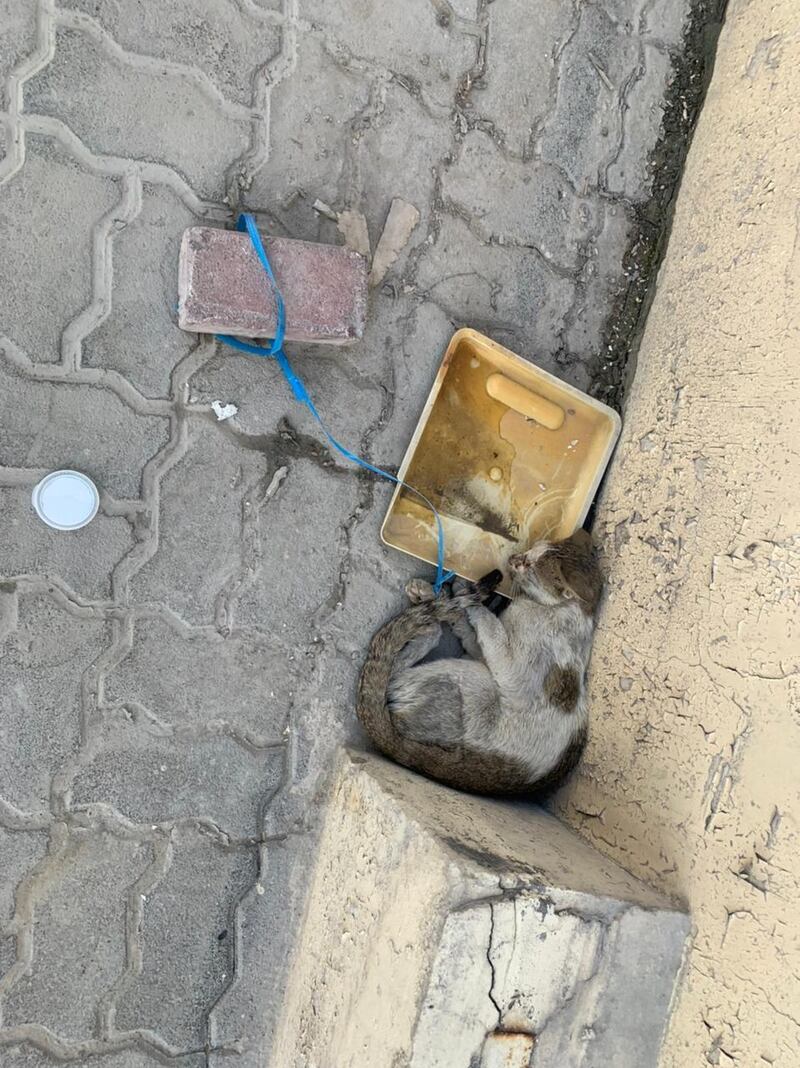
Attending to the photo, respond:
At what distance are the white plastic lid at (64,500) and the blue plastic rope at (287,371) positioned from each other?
2.49 feet

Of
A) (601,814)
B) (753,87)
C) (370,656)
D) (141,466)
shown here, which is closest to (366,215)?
(141,466)

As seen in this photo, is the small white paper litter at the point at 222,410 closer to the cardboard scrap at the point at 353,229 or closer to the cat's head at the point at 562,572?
the cardboard scrap at the point at 353,229

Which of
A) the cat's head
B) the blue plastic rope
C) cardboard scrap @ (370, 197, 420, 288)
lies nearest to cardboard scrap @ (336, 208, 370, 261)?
cardboard scrap @ (370, 197, 420, 288)

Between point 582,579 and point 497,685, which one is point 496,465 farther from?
point 497,685

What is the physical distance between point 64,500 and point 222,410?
672mm

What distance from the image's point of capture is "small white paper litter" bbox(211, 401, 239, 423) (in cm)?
329

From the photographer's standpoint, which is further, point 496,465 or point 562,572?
point 496,465

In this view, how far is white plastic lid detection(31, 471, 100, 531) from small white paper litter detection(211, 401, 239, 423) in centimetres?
54

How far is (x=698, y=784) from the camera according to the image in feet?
9.20

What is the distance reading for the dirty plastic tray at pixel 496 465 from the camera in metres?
3.55

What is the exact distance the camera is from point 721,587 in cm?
287

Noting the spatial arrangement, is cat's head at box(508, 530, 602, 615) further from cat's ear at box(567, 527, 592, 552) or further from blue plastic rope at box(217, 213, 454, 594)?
blue plastic rope at box(217, 213, 454, 594)

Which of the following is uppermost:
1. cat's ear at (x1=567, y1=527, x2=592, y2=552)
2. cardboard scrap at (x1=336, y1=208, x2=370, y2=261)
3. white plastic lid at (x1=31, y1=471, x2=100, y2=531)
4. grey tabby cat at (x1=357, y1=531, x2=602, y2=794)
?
cardboard scrap at (x1=336, y1=208, x2=370, y2=261)

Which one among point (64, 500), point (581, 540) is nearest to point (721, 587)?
point (581, 540)
